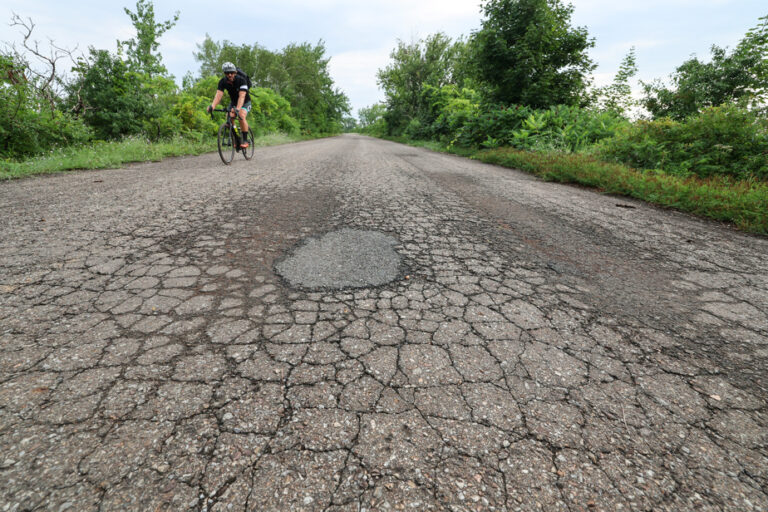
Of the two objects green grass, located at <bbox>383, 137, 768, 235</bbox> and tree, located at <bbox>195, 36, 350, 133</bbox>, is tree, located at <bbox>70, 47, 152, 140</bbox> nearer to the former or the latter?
green grass, located at <bbox>383, 137, 768, 235</bbox>

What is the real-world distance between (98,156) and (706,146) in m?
12.7

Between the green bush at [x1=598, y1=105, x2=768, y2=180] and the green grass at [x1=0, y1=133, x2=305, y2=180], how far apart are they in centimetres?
1128

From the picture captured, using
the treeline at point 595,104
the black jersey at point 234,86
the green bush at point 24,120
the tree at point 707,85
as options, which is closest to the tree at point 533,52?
the treeline at point 595,104

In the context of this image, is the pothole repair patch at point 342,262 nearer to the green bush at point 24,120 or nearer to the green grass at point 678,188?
the green grass at point 678,188

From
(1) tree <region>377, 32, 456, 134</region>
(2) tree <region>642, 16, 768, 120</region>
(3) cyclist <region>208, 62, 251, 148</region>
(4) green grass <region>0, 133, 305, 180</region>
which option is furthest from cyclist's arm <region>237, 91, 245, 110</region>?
(1) tree <region>377, 32, 456, 134</region>

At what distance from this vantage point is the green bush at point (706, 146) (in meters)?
5.85

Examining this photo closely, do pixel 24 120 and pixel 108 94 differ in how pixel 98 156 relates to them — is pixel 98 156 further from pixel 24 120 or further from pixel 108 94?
pixel 108 94

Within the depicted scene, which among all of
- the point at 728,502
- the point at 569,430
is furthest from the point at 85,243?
the point at 728,502

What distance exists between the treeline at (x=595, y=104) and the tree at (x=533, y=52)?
0.03 meters

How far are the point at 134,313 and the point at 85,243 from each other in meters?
1.36

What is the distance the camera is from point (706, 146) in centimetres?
642

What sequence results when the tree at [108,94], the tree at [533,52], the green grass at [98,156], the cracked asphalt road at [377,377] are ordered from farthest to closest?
the tree at [533,52]
the tree at [108,94]
the green grass at [98,156]
the cracked asphalt road at [377,377]

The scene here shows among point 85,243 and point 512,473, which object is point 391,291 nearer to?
point 512,473

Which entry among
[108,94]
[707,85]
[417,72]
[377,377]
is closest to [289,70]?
[417,72]
